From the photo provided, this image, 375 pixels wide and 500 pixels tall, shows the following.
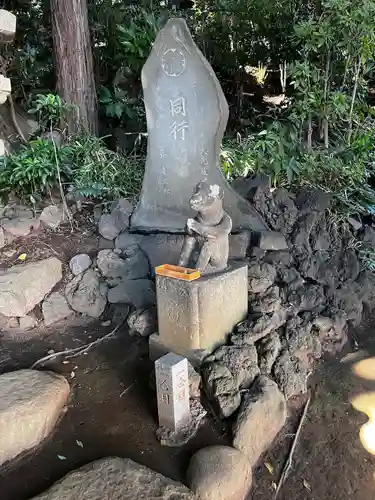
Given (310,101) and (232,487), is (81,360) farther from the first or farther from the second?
(310,101)

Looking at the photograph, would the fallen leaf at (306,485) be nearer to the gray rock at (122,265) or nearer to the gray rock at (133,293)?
the gray rock at (133,293)

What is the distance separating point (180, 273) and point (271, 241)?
5.12 ft

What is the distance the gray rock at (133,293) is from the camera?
430cm

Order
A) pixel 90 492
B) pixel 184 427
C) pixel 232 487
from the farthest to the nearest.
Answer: pixel 184 427
pixel 232 487
pixel 90 492

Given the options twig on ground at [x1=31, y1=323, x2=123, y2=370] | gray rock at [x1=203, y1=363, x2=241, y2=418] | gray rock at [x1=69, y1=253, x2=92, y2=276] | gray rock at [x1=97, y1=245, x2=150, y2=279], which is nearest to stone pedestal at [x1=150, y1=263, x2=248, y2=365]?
gray rock at [x1=203, y1=363, x2=241, y2=418]

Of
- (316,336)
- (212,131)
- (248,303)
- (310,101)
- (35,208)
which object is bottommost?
(316,336)

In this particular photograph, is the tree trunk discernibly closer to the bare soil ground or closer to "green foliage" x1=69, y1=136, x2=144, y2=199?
"green foliage" x1=69, y1=136, x2=144, y2=199

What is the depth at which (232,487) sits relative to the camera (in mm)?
2395

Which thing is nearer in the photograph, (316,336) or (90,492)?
(90,492)

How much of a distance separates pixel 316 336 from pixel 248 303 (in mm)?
694

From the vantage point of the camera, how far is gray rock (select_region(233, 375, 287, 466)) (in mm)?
2729

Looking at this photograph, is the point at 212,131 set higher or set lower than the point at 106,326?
higher

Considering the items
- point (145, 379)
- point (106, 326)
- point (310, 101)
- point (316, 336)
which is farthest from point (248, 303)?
point (310, 101)

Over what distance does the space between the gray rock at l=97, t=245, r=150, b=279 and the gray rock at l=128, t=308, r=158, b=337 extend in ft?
2.22
